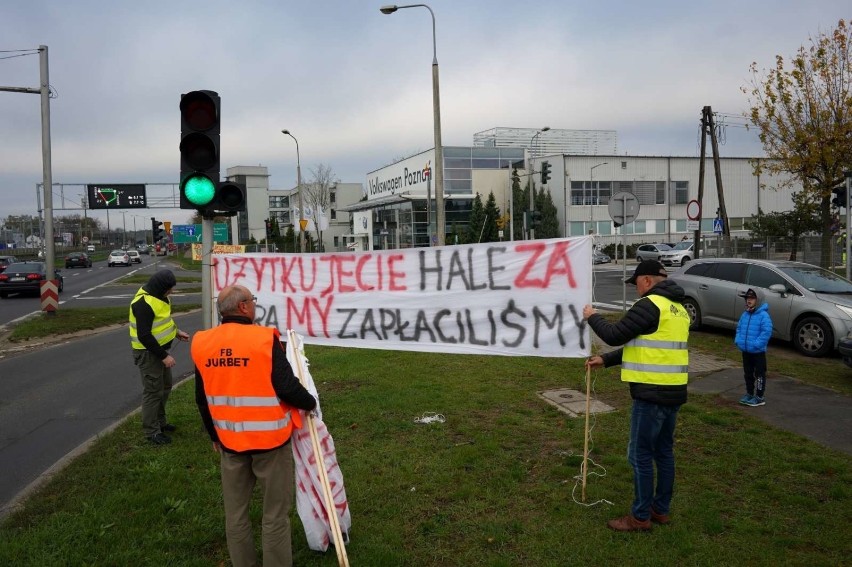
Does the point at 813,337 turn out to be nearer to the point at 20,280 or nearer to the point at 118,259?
the point at 20,280

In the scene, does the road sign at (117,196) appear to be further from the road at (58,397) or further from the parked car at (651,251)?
the parked car at (651,251)

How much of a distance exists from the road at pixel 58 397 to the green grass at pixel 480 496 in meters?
0.56

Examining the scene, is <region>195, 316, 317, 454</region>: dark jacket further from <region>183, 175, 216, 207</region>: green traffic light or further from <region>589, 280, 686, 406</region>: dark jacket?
<region>183, 175, 216, 207</region>: green traffic light

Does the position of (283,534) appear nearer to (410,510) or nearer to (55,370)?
(410,510)

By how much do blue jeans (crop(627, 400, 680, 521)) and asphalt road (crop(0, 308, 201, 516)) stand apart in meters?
5.07

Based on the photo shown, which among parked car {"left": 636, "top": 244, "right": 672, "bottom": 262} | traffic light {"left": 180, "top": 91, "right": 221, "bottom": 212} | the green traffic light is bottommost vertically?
parked car {"left": 636, "top": 244, "right": 672, "bottom": 262}

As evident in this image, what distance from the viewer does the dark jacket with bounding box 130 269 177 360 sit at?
6.28 m

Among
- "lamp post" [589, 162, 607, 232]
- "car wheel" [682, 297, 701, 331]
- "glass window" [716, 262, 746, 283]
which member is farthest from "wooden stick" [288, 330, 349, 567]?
"lamp post" [589, 162, 607, 232]

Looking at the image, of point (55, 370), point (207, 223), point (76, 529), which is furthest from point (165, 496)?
point (55, 370)

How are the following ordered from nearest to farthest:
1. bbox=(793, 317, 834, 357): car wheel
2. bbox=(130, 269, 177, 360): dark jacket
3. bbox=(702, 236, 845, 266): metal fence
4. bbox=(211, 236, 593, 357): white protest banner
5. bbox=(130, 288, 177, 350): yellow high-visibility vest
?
bbox=(211, 236, 593, 357): white protest banner
bbox=(130, 269, 177, 360): dark jacket
bbox=(130, 288, 177, 350): yellow high-visibility vest
bbox=(793, 317, 834, 357): car wheel
bbox=(702, 236, 845, 266): metal fence

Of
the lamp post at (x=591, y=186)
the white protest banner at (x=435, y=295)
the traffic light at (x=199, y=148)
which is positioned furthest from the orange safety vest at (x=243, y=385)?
the lamp post at (x=591, y=186)

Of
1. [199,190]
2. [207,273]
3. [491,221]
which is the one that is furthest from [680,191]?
[199,190]

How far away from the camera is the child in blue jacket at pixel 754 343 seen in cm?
743

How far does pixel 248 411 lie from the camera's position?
359 centimetres
